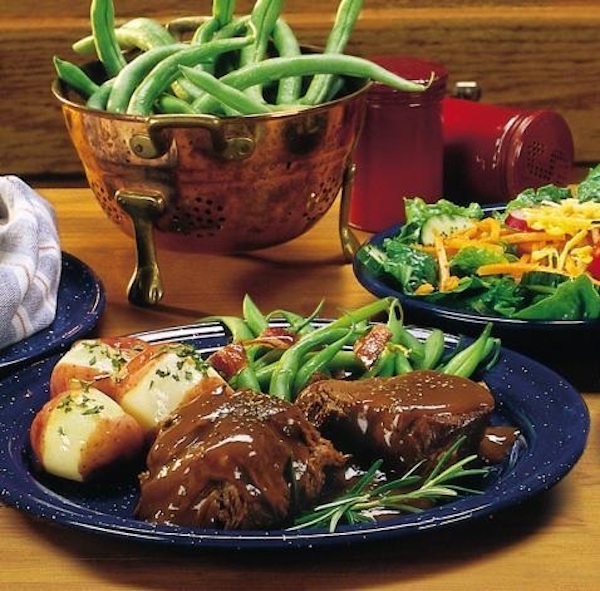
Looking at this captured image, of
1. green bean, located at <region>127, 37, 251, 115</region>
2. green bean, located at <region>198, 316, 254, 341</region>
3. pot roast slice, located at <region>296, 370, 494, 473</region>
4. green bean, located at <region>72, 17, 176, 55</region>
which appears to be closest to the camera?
pot roast slice, located at <region>296, 370, 494, 473</region>

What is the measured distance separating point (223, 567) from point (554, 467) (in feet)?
0.99

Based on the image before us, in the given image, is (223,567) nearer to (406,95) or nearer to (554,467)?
(554,467)

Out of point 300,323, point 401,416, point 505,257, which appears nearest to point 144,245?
point 300,323

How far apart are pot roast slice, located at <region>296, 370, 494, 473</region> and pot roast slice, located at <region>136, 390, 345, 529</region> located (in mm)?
59

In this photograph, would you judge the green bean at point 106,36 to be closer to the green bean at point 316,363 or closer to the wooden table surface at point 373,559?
the green bean at point 316,363

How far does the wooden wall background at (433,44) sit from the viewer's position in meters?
3.33

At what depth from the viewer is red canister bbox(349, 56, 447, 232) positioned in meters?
2.16

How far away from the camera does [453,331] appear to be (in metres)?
1.66

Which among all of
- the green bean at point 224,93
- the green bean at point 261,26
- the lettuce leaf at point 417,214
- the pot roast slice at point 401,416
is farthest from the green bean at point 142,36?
the pot roast slice at point 401,416

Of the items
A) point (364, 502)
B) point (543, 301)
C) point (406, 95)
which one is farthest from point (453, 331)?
point (406, 95)

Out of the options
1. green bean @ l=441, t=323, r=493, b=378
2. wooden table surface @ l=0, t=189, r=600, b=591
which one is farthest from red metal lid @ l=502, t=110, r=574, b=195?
wooden table surface @ l=0, t=189, r=600, b=591

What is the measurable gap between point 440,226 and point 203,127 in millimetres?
391

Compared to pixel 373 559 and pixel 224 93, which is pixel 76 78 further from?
pixel 373 559

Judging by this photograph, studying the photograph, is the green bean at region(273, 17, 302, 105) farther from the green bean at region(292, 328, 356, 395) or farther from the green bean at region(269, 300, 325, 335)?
the green bean at region(292, 328, 356, 395)
